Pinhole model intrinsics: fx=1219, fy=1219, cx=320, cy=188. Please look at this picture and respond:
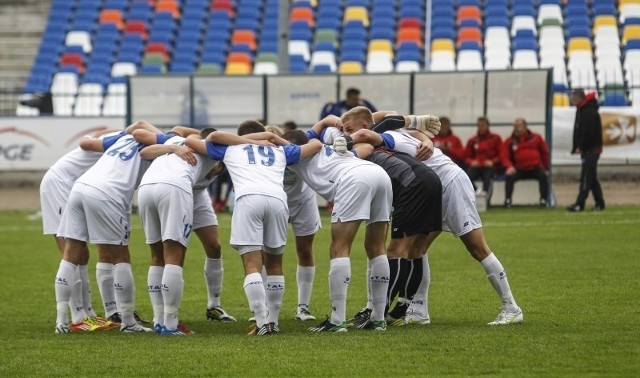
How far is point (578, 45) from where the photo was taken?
3438 centimetres

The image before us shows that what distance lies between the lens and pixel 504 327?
34.7 feet

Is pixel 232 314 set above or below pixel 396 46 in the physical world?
below

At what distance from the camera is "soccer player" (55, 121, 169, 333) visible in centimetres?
1105

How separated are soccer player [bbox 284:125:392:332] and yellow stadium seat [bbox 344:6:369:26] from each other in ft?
90.4

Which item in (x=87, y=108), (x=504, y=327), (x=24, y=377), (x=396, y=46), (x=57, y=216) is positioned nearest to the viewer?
(x=24, y=377)

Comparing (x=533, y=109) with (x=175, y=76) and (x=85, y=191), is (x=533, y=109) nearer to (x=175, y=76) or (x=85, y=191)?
(x=175, y=76)

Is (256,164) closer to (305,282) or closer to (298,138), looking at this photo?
(298,138)

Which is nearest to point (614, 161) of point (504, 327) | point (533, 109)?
point (533, 109)

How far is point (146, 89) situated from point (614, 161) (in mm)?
10640

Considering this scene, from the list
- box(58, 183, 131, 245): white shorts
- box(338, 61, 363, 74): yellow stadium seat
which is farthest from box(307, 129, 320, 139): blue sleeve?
box(338, 61, 363, 74): yellow stadium seat

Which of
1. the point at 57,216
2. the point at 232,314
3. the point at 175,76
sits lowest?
the point at 232,314

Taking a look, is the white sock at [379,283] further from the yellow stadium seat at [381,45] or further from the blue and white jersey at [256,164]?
the yellow stadium seat at [381,45]

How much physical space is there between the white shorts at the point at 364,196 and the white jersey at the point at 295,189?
118cm

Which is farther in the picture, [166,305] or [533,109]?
[533,109]
